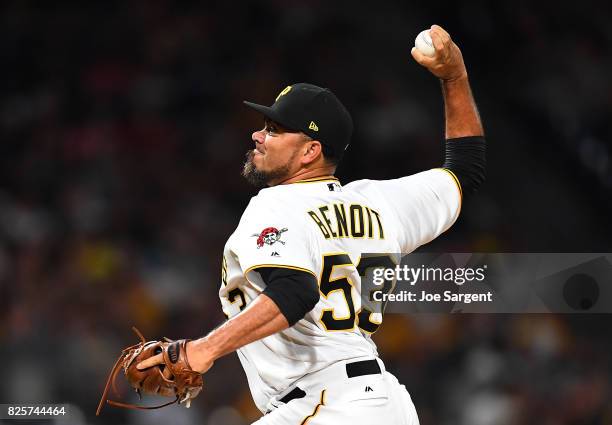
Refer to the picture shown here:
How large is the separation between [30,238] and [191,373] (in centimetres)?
404

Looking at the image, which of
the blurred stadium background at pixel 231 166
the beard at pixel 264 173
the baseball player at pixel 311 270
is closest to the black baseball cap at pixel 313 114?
the baseball player at pixel 311 270

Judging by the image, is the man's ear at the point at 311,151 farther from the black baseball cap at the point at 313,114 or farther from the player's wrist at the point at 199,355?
the player's wrist at the point at 199,355

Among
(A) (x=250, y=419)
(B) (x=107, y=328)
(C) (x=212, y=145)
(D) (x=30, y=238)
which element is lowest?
(A) (x=250, y=419)

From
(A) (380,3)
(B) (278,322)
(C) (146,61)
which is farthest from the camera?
(A) (380,3)

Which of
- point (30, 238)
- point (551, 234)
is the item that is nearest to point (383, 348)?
point (551, 234)

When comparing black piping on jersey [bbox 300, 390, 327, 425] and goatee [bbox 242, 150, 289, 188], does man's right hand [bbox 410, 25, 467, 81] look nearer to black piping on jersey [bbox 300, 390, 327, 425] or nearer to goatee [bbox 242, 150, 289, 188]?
goatee [bbox 242, 150, 289, 188]

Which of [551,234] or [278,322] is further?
[551,234]

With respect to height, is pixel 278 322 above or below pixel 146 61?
below

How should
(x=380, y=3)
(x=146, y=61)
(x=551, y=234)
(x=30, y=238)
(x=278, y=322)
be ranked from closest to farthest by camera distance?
(x=278, y=322)
(x=30, y=238)
(x=551, y=234)
(x=146, y=61)
(x=380, y=3)

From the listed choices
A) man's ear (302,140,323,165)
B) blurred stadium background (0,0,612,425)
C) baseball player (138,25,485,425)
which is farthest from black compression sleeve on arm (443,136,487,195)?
blurred stadium background (0,0,612,425)

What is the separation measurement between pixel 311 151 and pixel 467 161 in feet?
2.11

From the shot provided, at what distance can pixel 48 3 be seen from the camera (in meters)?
7.32

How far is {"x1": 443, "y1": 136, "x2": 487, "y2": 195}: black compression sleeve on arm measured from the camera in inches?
117

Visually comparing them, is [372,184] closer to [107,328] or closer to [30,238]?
[107,328]
